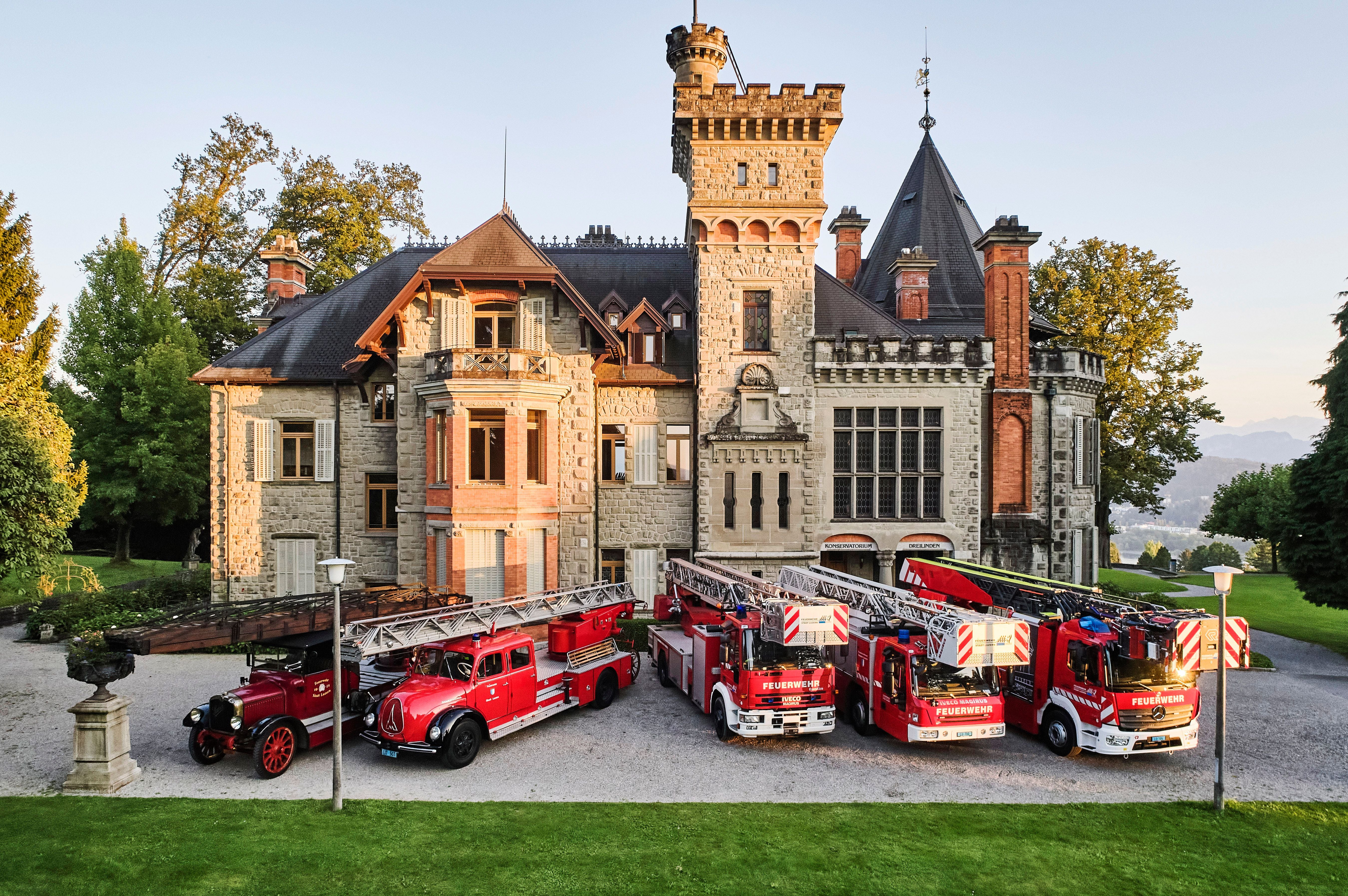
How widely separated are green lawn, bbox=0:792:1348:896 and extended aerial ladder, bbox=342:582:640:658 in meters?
2.85

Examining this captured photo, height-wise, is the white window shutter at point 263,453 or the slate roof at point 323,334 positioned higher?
the slate roof at point 323,334

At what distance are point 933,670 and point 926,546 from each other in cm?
1186

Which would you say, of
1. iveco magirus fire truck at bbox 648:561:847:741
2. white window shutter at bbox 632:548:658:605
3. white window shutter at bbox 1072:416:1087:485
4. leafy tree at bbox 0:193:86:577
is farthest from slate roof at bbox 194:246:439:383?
white window shutter at bbox 1072:416:1087:485

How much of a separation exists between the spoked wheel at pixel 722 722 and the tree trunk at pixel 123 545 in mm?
34597

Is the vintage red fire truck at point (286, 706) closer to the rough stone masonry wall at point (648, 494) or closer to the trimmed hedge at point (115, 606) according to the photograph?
the trimmed hedge at point (115, 606)

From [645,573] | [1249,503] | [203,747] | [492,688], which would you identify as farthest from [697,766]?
[1249,503]

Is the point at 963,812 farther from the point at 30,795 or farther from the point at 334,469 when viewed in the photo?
the point at 334,469

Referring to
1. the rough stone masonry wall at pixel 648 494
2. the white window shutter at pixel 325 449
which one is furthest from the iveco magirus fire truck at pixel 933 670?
the white window shutter at pixel 325 449

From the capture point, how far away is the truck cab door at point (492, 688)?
46.0ft

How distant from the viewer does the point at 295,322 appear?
2639 centimetres

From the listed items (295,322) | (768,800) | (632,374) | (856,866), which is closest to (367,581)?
(295,322)

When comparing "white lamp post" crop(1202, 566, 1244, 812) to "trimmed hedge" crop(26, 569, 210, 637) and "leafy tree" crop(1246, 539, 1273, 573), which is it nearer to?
"trimmed hedge" crop(26, 569, 210, 637)

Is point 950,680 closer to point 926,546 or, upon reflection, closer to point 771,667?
point 771,667

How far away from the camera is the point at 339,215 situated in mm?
37969
